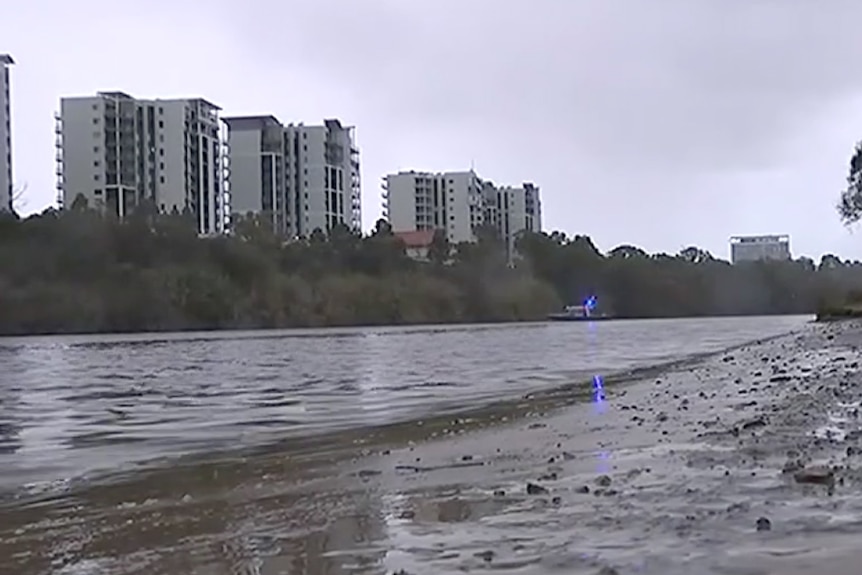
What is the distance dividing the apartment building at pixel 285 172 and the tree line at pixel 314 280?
19990mm

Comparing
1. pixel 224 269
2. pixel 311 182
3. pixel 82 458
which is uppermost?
pixel 311 182

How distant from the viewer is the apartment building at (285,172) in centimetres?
14525

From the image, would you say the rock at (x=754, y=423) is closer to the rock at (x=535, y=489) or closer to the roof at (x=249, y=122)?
the rock at (x=535, y=489)

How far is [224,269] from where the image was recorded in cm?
10325

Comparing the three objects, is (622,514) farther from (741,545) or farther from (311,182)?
(311,182)

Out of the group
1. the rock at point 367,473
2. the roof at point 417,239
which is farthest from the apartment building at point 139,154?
the rock at point 367,473

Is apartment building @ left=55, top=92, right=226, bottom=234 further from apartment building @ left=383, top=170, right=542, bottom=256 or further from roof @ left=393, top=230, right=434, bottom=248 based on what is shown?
apartment building @ left=383, top=170, right=542, bottom=256

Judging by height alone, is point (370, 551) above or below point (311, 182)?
below

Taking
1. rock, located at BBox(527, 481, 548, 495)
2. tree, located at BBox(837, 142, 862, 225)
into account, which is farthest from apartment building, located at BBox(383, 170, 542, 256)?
rock, located at BBox(527, 481, 548, 495)

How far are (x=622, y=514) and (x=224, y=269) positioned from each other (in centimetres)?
9956

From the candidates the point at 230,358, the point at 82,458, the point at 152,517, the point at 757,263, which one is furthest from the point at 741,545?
the point at 757,263

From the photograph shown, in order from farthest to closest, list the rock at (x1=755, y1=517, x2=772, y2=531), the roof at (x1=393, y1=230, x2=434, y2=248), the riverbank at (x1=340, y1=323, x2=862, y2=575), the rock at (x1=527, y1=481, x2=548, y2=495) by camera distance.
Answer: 1. the roof at (x1=393, y1=230, x2=434, y2=248)
2. the rock at (x1=527, y1=481, x2=548, y2=495)
3. the rock at (x1=755, y1=517, x2=772, y2=531)
4. the riverbank at (x1=340, y1=323, x2=862, y2=575)

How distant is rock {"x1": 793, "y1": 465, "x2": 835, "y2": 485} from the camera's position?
6.39 m

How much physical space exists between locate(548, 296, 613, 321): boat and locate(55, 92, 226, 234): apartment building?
4073 cm
